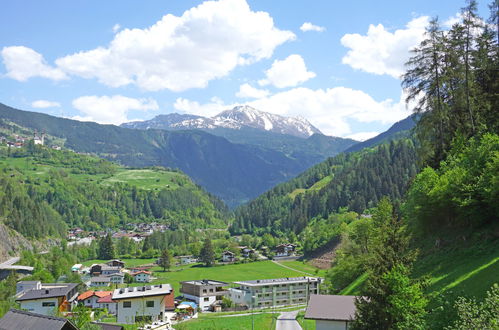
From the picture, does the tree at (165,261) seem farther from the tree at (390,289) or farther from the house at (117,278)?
the tree at (390,289)

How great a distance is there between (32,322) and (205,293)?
92.5m

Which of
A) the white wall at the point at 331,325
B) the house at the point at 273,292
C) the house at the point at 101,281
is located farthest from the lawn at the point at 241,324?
the house at the point at 101,281

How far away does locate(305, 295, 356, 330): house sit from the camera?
44469 millimetres

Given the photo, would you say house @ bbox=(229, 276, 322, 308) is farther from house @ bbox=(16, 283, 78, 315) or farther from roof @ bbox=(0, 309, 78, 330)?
roof @ bbox=(0, 309, 78, 330)

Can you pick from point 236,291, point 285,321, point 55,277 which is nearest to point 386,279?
point 285,321

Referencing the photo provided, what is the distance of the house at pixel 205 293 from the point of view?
109 m

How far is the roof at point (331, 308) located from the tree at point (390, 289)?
12807mm

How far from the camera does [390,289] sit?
29.5 meters

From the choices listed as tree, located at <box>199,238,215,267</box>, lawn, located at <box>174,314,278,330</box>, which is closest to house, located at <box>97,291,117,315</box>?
lawn, located at <box>174,314,278,330</box>

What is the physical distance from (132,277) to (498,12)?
131 metres

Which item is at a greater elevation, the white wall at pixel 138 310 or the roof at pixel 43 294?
the white wall at pixel 138 310

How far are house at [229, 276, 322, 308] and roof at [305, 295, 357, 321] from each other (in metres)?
61.5

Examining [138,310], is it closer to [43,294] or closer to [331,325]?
[43,294]

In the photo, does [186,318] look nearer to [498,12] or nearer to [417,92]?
[417,92]
